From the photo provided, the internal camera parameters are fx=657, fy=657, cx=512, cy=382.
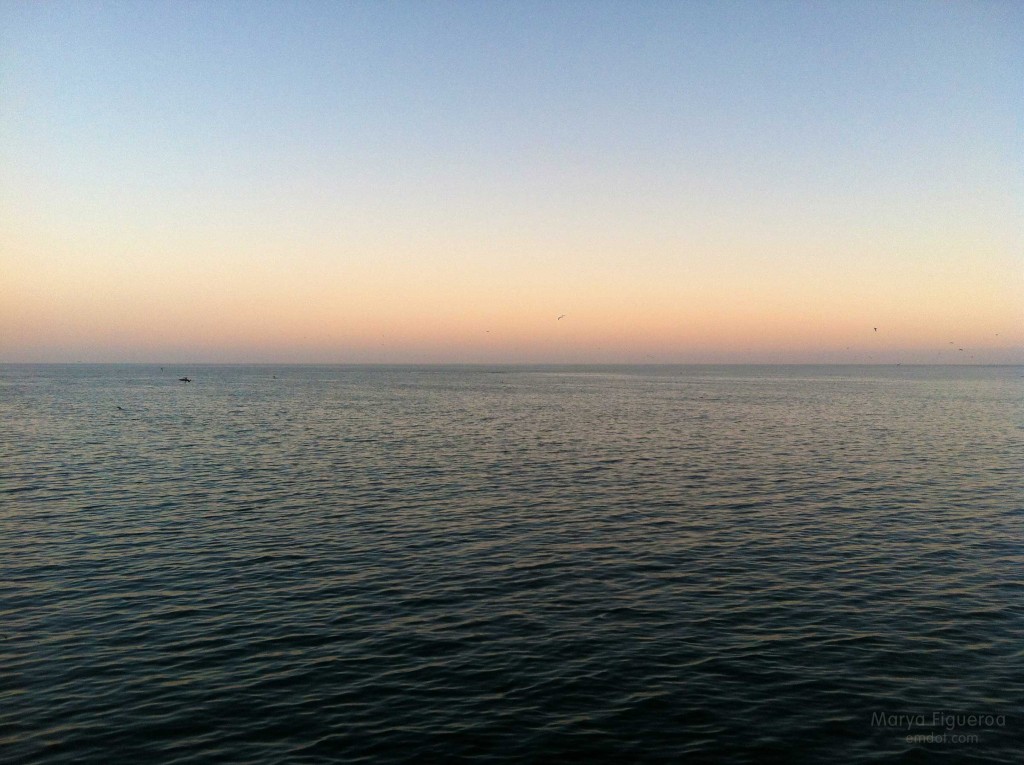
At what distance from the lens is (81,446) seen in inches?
2702

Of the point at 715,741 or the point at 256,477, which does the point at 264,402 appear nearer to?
the point at 256,477

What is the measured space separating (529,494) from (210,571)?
2249 centimetres

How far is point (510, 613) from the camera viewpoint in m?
24.4

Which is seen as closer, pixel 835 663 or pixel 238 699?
pixel 238 699

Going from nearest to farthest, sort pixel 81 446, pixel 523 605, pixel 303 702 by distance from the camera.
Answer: pixel 303 702
pixel 523 605
pixel 81 446

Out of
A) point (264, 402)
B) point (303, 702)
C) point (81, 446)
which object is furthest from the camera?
point (264, 402)

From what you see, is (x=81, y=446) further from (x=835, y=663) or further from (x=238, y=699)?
(x=835, y=663)

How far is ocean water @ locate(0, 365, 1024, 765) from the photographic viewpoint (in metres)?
16.7

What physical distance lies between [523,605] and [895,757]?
42.4ft

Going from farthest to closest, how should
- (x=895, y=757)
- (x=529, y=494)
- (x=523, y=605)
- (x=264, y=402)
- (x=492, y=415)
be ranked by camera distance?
(x=264, y=402) → (x=492, y=415) → (x=529, y=494) → (x=523, y=605) → (x=895, y=757)

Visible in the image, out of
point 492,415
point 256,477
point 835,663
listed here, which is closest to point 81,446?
point 256,477

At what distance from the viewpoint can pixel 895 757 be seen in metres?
15.7

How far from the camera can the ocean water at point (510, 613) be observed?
16734 mm

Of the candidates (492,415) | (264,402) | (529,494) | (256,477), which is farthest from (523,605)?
(264,402)
